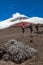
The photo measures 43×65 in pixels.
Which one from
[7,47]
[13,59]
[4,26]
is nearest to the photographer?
[13,59]

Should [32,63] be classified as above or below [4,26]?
below

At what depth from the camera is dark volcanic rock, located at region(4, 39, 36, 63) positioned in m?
19.8

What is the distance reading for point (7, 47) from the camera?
70.4 ft

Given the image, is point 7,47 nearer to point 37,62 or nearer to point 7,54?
point 7,54

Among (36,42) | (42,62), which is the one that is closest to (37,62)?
(42,62)

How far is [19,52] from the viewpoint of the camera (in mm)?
20266

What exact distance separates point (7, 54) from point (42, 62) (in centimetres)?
390

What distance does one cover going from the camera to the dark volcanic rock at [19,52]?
1977 centimetres

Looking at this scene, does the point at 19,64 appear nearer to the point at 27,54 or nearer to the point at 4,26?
the point at 27,54

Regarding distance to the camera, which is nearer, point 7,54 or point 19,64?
point 19,64

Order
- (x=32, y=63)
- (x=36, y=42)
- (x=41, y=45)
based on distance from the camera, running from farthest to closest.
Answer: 1. (x=36, y=42)
2. (x=41, y=45)
3. (x=32, y=63)

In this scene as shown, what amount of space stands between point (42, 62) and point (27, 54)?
6.52 ft

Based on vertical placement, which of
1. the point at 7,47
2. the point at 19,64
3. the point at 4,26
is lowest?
the point at 19,64

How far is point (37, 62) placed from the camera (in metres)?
18.7
